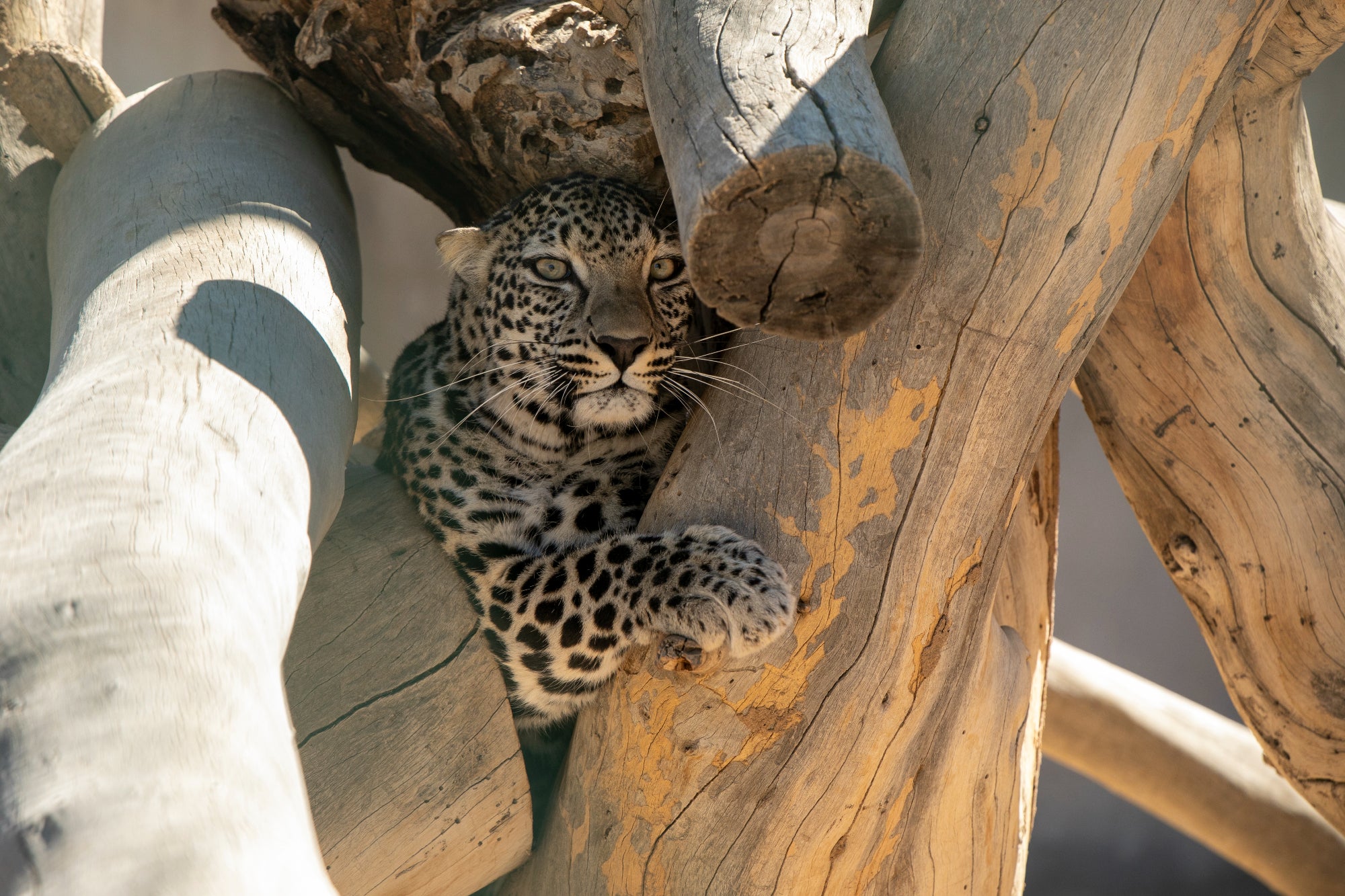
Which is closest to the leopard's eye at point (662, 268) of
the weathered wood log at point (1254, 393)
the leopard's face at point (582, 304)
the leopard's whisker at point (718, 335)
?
the leopard's face at point (582, 304)

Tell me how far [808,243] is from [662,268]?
1.43 meters

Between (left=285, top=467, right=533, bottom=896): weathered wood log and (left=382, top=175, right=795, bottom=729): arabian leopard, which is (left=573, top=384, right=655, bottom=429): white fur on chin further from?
(left=285, top=467, right=533, bottom=896): weathered wood log

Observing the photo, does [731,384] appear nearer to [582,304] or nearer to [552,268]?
[582,304]

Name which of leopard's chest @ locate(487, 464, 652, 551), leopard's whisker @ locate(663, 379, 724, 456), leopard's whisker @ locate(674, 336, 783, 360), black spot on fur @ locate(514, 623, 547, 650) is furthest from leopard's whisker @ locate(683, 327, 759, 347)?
black spot on fur @ locate(514, 623, 547, 650)

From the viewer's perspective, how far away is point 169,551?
1.52 m

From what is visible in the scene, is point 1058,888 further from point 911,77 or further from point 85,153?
point 85,153

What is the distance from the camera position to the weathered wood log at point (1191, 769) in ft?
16.9

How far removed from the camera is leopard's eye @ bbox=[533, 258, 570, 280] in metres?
3.29

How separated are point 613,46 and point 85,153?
191 cm

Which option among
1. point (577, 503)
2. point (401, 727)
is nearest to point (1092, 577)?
point (577, 503)

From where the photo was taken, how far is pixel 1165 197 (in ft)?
7.86

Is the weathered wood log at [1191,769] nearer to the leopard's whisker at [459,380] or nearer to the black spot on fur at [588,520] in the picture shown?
the black spot on fur at [588,520]

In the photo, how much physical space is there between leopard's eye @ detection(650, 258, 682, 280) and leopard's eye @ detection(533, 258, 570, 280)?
0.28 meters

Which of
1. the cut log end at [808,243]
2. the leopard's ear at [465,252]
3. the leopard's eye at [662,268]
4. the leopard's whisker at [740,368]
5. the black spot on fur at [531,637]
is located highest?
the cut log end at [808,243]
